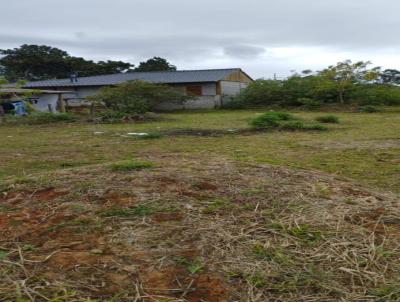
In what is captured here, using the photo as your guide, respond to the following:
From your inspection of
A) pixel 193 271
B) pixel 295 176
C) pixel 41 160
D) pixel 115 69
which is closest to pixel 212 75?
pixel 115 69

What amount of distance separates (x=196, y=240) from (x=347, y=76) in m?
20.9

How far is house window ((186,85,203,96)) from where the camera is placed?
2512cm

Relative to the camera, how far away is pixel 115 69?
3897 cm

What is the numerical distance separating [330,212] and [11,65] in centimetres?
3894

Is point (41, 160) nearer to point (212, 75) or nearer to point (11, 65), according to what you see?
point (212, 75)

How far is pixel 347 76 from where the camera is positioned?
2130 centimetres

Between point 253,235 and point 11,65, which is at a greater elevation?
point 11,65

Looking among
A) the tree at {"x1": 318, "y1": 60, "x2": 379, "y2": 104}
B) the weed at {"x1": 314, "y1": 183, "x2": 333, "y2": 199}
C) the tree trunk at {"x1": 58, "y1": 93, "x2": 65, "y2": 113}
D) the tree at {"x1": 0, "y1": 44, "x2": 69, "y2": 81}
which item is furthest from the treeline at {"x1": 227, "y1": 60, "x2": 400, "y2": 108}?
the tree at {"x1": 0, "y1": 44, "x2": 69, "y2": 81}

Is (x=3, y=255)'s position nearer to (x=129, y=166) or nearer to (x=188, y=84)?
(x=129, y=166)

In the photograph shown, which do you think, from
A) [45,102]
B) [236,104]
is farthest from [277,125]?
[45,102]

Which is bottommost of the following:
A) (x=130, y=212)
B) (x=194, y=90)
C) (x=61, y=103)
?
(x=130, y=212)

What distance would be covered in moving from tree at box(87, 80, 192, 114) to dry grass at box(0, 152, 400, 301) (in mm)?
13176

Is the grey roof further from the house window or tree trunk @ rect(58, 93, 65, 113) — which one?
tree trunk @ rect(58, 93, 65, 113)

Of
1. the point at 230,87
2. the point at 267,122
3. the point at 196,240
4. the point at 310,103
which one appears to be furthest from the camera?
the point at 230,87
